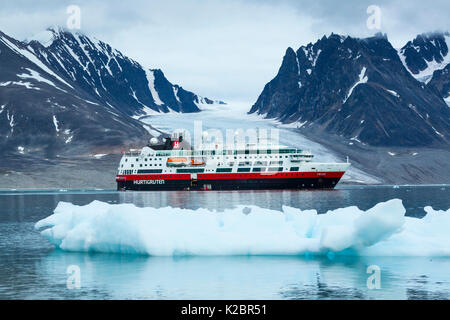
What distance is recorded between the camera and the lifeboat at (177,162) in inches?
5261

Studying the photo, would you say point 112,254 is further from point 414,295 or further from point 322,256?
point 414,295

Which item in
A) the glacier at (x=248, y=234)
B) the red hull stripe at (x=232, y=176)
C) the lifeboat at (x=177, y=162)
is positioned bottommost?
the glacier at (x=248, y=234)

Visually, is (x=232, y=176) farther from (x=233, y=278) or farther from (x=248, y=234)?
(x=233, y=278)

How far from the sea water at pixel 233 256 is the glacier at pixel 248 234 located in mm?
48

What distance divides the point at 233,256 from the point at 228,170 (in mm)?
100200

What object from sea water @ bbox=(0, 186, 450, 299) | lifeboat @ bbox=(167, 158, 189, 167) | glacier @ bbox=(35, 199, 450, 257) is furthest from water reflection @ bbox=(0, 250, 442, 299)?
lifeboat @ bbox=(167, 158, 189, 167)

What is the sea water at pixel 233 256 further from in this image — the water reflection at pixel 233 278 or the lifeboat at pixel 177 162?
the lifeboat at pixel 177 162

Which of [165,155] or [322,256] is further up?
[165,155]

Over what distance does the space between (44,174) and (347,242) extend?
173919 millimetres

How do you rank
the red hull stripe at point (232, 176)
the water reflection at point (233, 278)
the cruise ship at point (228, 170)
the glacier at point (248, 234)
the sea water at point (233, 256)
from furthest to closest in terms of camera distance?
the cruise ship at point (228, 170)
the red hull stripe at point (232, 176)
the glacier at point (248, 234)
the sea water at point (233, 256)
the water reflection at point (233, 278)

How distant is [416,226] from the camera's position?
32.0 metres

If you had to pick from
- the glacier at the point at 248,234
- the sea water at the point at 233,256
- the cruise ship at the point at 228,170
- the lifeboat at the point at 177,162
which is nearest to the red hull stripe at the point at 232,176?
the cruise ship at the point at 228,170

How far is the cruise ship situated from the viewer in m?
128
